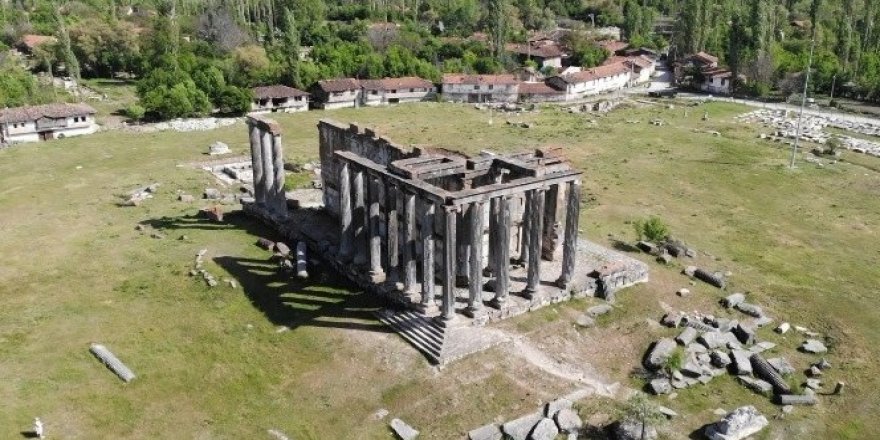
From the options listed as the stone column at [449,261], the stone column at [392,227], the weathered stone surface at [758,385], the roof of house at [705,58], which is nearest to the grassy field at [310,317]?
the weathered stone surface at [758,385]

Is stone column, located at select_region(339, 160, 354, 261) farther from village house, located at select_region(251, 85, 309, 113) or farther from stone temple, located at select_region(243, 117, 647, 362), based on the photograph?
village house, located at select_region(251, 85, 309, 113)

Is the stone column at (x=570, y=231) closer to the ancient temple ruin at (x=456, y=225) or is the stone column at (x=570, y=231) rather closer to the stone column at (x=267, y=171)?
the ancient temple ruin at (x=456, y=225)

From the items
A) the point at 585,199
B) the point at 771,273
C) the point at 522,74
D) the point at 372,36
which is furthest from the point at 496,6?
the point at 771,273

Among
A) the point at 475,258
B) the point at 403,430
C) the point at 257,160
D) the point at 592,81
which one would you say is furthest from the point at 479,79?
the point at 403,430

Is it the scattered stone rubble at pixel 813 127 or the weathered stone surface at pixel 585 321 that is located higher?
the scattered stone rubble at pixel 813 127

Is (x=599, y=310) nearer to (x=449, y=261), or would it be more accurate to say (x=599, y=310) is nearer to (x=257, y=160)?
(x=449, y=261)

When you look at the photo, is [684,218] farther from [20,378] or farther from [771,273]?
[20,378]

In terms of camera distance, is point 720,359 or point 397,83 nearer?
point 720,359
